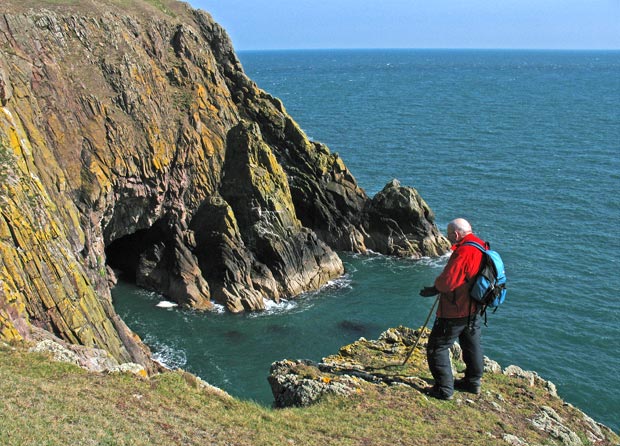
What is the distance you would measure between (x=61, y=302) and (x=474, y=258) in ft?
51.8

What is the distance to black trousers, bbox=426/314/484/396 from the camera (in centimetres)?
1395

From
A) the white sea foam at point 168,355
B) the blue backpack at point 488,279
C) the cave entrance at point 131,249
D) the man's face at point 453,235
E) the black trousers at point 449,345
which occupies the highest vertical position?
the man's face at point 453,235

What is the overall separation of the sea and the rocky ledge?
43.7 ft

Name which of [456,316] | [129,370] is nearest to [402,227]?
[456,316]

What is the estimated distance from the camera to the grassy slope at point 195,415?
1095cm

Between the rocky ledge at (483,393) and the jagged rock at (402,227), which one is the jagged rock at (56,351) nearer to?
the rocky ledge at (483,393)

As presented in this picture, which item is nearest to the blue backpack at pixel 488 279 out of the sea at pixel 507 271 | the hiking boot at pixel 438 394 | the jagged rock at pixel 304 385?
the hiking boot at pixel 438 394

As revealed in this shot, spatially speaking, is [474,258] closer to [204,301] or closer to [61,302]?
[61,302]

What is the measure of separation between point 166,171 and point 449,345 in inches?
1365

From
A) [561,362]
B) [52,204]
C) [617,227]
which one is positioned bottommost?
[561,362]

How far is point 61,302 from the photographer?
2217 centimetres

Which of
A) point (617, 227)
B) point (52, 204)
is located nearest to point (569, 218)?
point (617, 227)

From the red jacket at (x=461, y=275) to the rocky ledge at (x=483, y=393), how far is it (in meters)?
2.55

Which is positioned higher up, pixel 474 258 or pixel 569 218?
pixel 474 258
